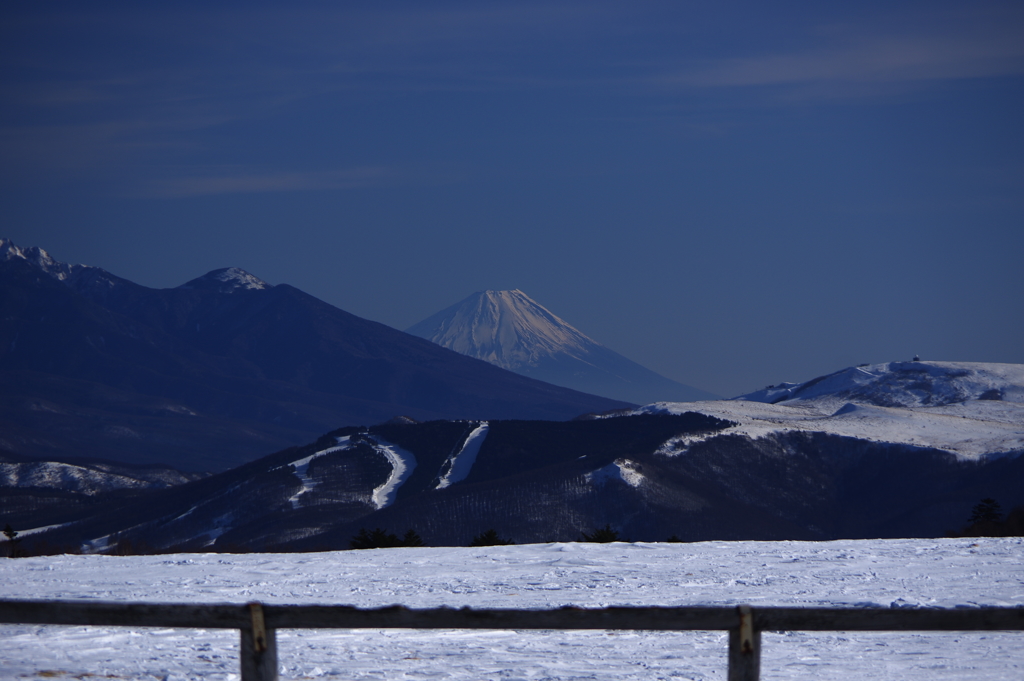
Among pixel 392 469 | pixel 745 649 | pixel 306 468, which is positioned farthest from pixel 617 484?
pixel 745 649

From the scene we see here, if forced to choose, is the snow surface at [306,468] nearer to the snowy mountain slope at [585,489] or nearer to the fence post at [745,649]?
the snowy mountain slope at [585,489]

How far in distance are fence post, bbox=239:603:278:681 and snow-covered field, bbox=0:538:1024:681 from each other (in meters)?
3.02

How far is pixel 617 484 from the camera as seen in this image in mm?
128125

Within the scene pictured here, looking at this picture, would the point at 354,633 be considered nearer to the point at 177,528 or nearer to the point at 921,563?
the point at 921,563

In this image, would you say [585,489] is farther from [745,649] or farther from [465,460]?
[745,649]

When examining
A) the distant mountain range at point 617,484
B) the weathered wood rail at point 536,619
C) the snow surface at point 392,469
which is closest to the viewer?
the weathered wood rail at point 536,619

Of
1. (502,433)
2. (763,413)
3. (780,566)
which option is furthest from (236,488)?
(780,566)

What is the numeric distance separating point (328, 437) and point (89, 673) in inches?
7527

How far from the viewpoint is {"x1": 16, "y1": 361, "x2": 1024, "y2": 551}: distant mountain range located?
126 metres

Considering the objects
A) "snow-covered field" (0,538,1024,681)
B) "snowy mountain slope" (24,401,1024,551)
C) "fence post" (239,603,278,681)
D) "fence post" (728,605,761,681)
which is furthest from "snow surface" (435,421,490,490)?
"fence post" (728,605,761,681)

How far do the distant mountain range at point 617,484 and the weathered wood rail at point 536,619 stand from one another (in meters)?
107

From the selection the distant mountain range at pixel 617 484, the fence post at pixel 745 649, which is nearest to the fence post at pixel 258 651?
the fence post at pixel 745 649

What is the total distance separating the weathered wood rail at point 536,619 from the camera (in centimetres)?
638

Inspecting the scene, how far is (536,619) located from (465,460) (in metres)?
166
